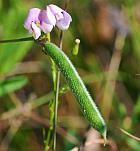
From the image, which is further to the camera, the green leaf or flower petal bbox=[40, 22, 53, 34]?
the green leaf

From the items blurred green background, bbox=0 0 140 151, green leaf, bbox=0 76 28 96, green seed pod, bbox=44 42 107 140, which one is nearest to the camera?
green seed pod, bbox=44 42 107 140

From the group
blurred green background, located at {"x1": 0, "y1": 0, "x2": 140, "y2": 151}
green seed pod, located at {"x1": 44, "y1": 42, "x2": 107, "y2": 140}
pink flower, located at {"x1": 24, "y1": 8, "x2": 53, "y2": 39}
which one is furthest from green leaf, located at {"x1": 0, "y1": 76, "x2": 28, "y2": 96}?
green seed pod, located at {"x1": 44, "y1": 42, "x2": 107, "y2": 140}

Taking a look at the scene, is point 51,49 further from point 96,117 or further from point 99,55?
point 99,55

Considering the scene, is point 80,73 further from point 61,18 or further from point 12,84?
point 61,18

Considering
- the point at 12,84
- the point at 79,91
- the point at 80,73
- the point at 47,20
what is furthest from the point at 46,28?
the point at 80,73

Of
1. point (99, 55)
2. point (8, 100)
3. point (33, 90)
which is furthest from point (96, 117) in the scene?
point (99, 55)

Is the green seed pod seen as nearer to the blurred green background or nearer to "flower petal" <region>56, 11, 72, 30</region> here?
"flower petal" <region>56, 11, 72, 30</region>

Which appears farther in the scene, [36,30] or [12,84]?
[12,84]

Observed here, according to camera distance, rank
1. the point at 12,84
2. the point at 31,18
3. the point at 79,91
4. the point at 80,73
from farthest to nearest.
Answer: the point at 80,73 → the point at 12,84 → the point at 31,18 → the point at 79,91
